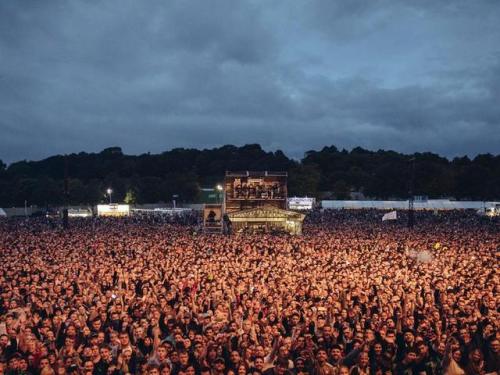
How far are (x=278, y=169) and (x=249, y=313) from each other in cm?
9007

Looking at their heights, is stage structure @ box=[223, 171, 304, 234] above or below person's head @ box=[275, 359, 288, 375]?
above

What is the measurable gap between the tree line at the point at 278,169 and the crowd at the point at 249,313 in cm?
4487

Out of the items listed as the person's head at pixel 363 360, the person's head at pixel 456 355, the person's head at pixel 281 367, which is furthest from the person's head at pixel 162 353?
the person's head at pixel 456 355

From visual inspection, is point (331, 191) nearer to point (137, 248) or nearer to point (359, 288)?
point (137, 248)

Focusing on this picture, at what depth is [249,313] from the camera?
9117mm

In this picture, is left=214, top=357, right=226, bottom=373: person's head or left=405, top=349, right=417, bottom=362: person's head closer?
left=214, top=357, right=226, bottom=373: person's head

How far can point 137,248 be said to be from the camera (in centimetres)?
1930

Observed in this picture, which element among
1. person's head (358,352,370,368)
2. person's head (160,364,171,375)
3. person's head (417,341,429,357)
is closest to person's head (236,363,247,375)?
person's head (160,364,171,375)

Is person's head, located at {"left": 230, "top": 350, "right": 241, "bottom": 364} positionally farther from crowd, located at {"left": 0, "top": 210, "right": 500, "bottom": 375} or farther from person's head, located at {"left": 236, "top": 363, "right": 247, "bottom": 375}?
person's head, located at {"left": 236, "top": 363, "right": 247, "bottom": 375}

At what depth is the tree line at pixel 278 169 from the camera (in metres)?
75.9

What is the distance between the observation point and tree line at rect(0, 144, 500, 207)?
249 ft

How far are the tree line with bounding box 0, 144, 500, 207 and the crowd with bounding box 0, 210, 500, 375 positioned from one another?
44873 millimetres

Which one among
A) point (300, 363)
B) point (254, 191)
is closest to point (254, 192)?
point (254, 191)

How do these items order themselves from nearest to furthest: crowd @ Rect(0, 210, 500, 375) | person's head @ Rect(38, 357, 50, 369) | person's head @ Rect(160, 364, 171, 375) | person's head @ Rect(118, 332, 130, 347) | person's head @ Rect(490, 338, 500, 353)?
person's head @ Rect(160, 364, 171, 375) → person's head @ Rect(38, 357, 50, 369) → person's head @ Rect(490, 338, 500, 353) → crowd @ Rect(0, 210, 500, 375) → person's head @ Rect(118, 332, 130, 347)
